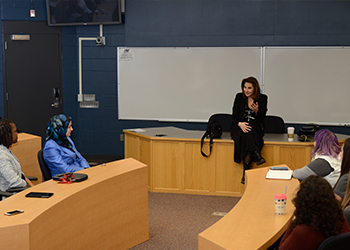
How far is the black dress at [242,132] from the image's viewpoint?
14.8 feet

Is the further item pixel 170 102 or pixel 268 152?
pixel 170 102

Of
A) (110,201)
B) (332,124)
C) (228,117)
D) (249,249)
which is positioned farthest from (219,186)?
(249,249)

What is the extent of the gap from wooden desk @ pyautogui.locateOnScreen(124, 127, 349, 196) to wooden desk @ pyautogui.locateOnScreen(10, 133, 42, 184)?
1383 mm

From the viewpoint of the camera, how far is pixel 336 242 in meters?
1.67

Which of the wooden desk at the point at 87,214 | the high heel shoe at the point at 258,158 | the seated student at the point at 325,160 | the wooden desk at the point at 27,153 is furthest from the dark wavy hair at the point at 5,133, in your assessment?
the high heel shoe at the point at 258,158

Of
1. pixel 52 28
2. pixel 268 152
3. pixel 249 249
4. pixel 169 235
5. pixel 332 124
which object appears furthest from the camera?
pixel 52 28

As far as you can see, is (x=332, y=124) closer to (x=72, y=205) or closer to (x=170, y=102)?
(x=170, y=102)

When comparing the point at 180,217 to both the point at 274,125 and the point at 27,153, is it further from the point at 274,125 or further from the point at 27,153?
the point at 27,153

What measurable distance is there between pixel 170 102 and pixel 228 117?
1.53 meters

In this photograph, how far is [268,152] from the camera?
182 inches

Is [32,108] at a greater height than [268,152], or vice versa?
[32,108]

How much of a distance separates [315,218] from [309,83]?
488cm

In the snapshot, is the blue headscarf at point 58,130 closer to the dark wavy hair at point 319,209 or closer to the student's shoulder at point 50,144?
the student's shoulder at point 50,144

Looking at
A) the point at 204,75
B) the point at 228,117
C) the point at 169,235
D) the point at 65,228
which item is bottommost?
the point at 169,235
